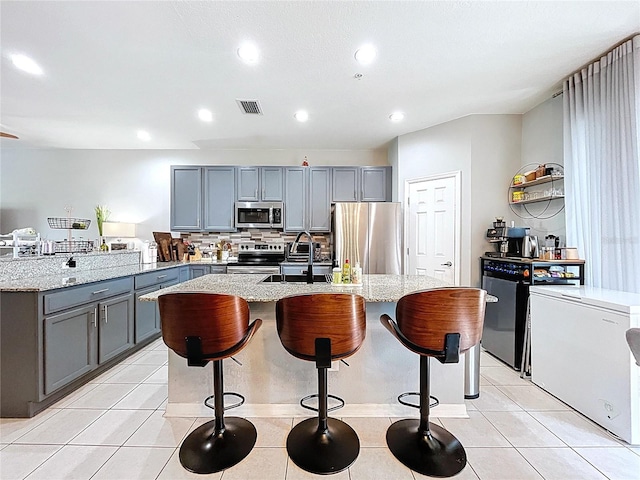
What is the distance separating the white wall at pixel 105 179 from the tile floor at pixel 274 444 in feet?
11.5

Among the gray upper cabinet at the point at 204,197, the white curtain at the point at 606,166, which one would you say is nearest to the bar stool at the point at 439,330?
the white curtain at the point at 606,166

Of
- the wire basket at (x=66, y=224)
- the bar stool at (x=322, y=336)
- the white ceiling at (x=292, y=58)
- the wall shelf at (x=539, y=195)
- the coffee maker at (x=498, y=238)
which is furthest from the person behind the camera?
the wire basket at (x=66, y=224)

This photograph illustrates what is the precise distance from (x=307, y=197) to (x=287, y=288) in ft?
9.26

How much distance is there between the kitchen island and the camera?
6.57 ft

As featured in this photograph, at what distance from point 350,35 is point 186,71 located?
59.0 inches

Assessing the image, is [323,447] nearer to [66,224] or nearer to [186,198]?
[186,198]

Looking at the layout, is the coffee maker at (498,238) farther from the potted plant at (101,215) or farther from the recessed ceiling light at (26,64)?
the potted plant at (101,215)

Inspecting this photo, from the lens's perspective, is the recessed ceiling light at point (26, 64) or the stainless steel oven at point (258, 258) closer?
the recessed ceiling light at point (26, 64)

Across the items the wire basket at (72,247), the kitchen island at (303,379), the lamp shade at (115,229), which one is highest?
the lamp shade at (115,229)

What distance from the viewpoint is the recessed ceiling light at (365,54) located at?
230 centimetres

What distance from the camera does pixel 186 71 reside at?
8.63 ft

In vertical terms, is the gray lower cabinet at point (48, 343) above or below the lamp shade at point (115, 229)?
below

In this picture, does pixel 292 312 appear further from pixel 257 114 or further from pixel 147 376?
pixel 257 114

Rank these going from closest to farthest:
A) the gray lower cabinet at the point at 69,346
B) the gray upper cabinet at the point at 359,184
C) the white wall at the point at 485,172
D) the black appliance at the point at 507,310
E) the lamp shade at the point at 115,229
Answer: the gray lower cabinet at the point at 69,346
the black appliance at the point at 507,310
the white wall at the point at 485,172
the lamp shade at the point at 115,229
the gray upper cabinet at the point at 359,184
